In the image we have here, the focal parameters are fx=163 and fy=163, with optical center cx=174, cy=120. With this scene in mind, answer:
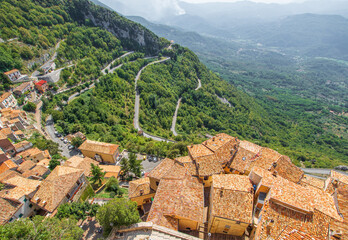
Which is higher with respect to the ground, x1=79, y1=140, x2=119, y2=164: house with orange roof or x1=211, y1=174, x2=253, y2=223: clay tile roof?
x1=211, y1=174, x2=253, y2=223: clay tile roof

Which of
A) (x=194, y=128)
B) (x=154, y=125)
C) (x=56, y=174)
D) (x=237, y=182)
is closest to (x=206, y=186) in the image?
(x=237, y=182)

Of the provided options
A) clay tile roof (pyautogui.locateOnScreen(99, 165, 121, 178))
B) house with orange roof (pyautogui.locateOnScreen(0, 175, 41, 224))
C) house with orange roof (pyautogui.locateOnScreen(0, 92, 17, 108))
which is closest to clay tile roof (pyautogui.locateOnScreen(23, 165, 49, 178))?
house with orange roof (pyautogui.locateOnScreen(0, 175, 41, 224))

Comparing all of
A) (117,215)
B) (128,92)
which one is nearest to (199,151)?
(117,215)

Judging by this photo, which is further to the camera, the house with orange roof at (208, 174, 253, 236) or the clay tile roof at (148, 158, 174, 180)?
the clay tile roof at (148, 158, 174, 180)

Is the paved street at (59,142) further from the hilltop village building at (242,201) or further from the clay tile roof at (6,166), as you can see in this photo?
the hilltop village building at (242,201)

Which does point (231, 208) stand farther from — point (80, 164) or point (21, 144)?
point (21, 144)

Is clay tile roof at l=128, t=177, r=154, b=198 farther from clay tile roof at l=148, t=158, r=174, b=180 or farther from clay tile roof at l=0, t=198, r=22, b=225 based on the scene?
clay tile roof at l=0, t=198, r=22, b=225
